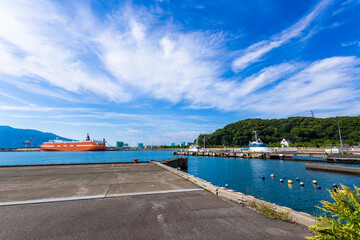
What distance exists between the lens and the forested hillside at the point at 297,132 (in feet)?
305

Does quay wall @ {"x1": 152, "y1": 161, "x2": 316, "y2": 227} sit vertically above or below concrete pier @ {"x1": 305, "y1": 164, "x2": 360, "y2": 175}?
above

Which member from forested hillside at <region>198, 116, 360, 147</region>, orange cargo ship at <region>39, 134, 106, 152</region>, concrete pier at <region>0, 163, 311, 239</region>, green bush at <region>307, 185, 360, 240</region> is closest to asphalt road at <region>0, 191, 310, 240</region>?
concrete pier at <region>0, 163, 311, 239</region>

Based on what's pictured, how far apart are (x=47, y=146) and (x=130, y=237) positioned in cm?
13995

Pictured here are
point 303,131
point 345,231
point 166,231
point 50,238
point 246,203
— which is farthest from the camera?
point 303,131

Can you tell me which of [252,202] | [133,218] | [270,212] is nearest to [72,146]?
[133,218]

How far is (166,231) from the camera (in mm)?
4129

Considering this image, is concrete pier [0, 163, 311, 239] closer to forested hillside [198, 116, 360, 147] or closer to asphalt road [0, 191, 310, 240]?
asphalt road [0, 191, 310, 240]

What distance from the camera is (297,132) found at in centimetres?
11256

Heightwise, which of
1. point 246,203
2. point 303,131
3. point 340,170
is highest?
point 303,131

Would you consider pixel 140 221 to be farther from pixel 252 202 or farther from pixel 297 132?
pixel 297 132

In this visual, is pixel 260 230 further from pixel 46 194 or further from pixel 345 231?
pixel 46 194

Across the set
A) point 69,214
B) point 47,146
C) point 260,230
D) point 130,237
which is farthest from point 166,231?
point 47,146

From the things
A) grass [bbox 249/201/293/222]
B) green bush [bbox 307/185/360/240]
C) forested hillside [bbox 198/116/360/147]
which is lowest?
grass [bbox 249/201/293/222]

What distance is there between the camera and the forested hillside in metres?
92.8
